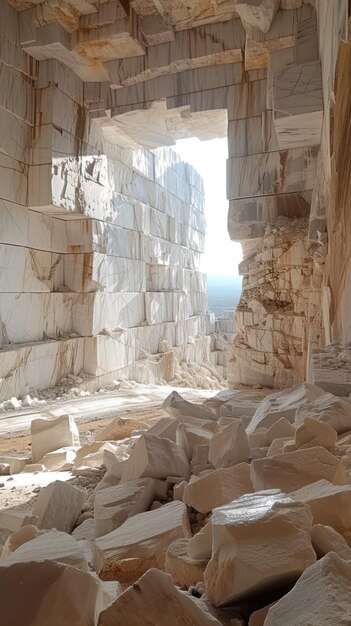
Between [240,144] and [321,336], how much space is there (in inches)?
145

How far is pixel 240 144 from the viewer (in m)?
6.90

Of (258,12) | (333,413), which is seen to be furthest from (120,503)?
(258,12)

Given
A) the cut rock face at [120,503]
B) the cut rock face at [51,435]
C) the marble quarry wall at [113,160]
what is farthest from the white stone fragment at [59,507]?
the marble quarry wall at [113,160]

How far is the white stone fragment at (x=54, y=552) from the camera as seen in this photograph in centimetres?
89

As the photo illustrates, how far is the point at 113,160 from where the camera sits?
327 inches

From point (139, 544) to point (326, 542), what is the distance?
1.67ft

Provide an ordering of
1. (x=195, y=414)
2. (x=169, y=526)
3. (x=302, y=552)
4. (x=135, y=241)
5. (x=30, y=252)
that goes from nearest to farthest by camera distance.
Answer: (x=302, y=552), (x=169, y=526), (x=195, y=414), (x=30, y=252), (x=135, y=241)

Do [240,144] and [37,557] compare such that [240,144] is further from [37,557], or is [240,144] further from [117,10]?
Result: [37,557]

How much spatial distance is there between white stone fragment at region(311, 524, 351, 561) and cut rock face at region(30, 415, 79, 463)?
9.61 feet

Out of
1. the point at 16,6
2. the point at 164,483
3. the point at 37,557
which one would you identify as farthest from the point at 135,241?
the point at 37,557

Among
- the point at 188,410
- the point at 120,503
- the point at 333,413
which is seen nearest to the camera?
the point at 120,503

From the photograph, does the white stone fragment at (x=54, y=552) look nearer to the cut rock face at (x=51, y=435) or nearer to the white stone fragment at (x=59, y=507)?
the white stone fragment at (x=59, y=507)

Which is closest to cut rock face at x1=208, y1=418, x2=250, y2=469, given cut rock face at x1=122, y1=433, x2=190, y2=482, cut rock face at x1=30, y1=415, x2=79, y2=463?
cut rock face at x1=122, y1=433, x2=190, y2=482

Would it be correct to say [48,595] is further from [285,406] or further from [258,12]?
[258,12]
